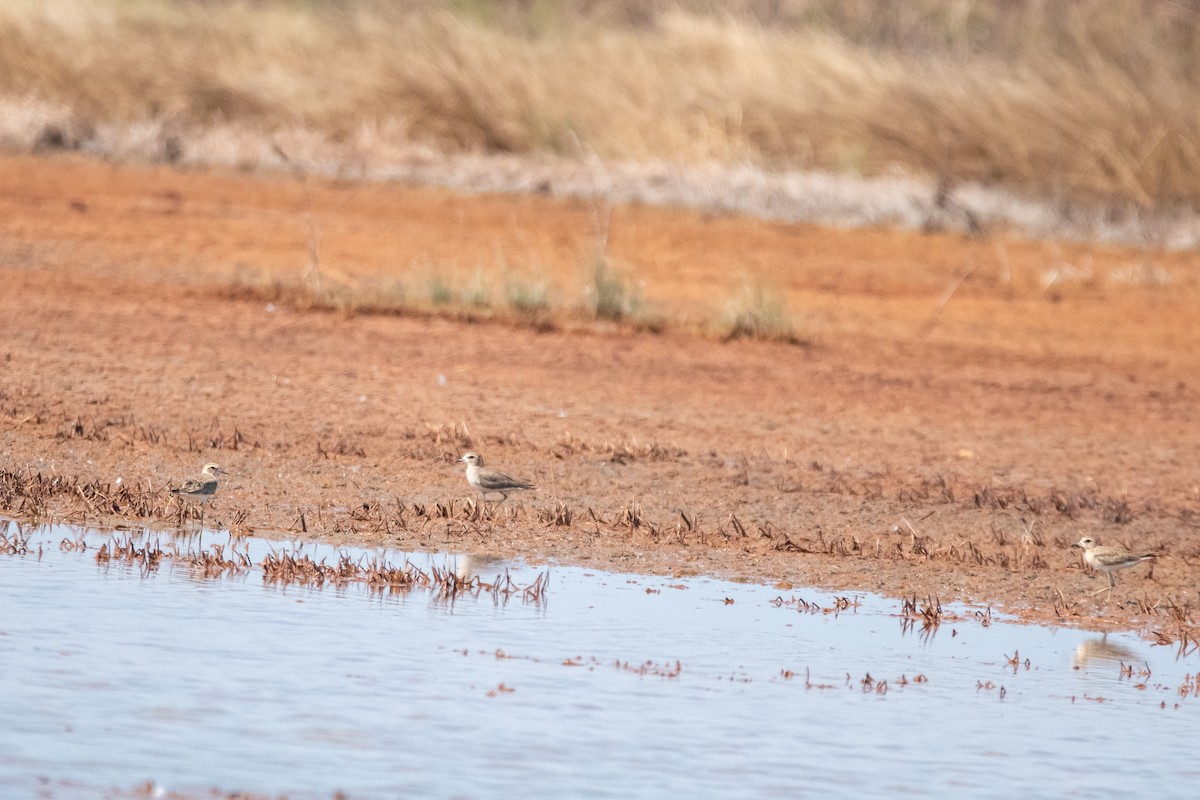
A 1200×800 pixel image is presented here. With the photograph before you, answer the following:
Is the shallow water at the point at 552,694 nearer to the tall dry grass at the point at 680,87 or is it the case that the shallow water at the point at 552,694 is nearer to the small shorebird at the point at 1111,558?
the small shorebird at the point at 1111,558

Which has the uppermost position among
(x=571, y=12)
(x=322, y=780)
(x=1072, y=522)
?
(x=571, y=12)

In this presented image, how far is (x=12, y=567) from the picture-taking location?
788 centimetres

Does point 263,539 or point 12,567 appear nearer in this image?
point 12,567

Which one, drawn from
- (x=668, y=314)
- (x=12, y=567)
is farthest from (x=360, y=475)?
(x=668, y=314)

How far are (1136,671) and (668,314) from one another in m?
9.36

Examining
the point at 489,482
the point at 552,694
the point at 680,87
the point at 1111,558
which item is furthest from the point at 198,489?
the point at 680,87

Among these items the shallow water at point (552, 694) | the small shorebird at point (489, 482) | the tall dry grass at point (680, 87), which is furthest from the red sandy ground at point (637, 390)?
the tall dry grass at point (680, 87)

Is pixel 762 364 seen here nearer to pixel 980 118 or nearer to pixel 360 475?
pixel 360 475

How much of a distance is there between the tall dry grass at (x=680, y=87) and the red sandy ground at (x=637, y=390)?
1.40 m

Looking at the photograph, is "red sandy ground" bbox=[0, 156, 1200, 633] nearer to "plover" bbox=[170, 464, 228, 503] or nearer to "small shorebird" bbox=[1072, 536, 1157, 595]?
"small shorebird" bbox=[1072, 536, 1157, 595]

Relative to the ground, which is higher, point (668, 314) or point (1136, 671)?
point (668, 314)

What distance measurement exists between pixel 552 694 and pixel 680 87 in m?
17.4

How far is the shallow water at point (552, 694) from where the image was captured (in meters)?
5.67

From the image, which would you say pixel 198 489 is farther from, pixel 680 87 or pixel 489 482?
pixel 680 87
